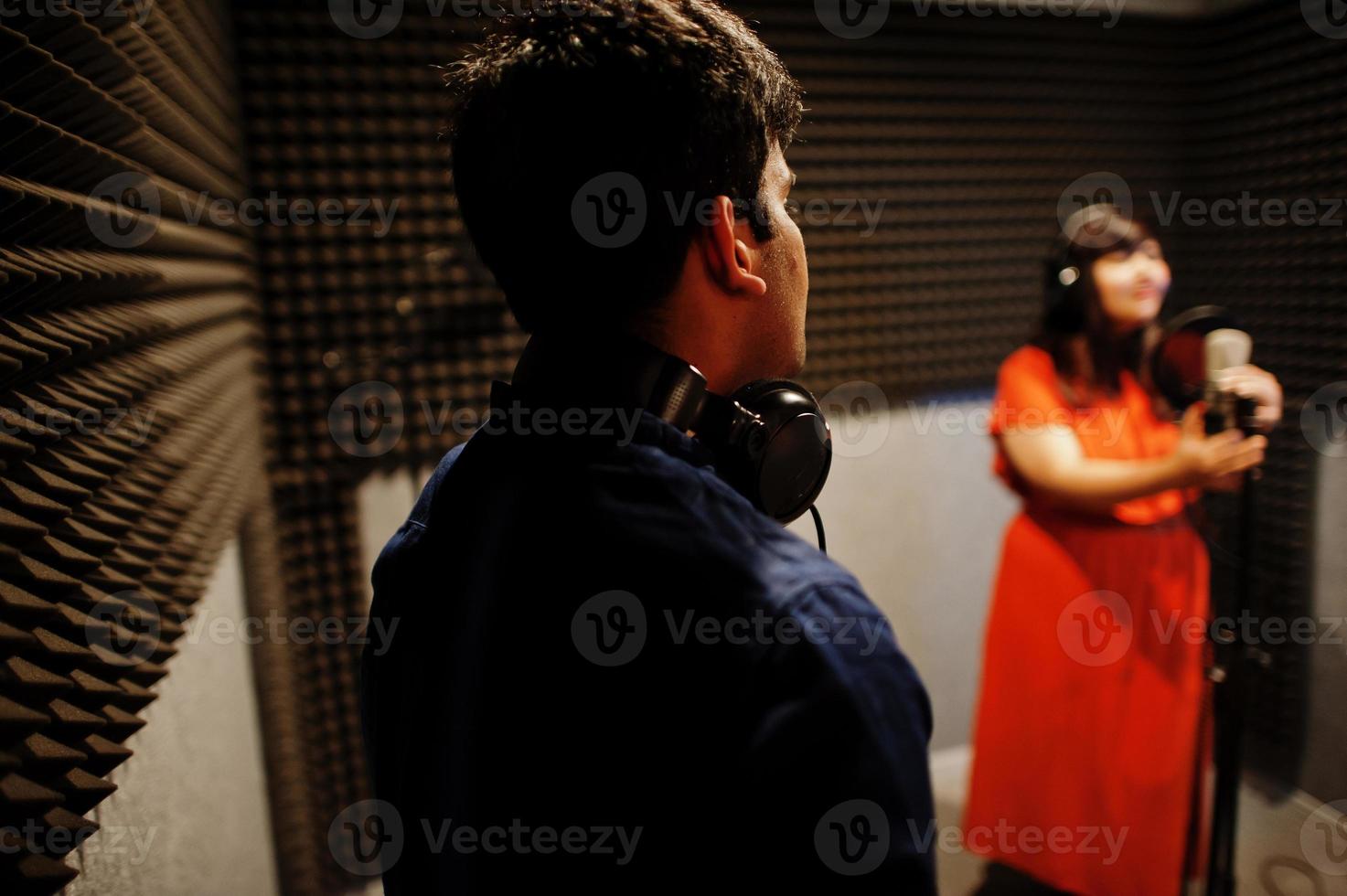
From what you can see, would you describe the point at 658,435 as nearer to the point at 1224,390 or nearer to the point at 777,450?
the point at 777,450

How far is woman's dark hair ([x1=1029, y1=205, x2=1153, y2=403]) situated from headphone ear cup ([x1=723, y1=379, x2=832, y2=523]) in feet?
5.26

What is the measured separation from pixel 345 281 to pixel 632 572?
2.07 m

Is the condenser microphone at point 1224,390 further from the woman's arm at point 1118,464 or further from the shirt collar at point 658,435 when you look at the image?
the shirt collar at point 658,435


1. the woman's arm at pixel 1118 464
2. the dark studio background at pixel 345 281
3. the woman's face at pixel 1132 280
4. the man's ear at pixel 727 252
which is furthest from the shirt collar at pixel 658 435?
the woman's face at pixel 1132 280

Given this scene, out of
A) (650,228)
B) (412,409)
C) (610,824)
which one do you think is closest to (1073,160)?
(412,409)

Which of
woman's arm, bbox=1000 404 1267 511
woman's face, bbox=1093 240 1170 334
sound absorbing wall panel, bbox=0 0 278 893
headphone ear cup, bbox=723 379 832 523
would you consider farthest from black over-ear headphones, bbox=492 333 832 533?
woman's face, bbox=1093 240 1170 334

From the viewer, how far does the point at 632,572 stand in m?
0.64

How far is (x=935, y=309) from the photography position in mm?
3100

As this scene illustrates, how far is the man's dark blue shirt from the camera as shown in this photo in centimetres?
57

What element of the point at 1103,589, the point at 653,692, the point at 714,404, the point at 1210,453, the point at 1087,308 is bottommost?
the point at 1103,589

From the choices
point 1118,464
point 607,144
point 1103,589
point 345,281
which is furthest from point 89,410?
→ point 1103,589

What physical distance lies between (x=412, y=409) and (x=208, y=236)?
0.87m

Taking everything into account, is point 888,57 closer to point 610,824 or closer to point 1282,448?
point 1282,448

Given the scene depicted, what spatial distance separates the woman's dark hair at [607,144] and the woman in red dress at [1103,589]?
1.67m
